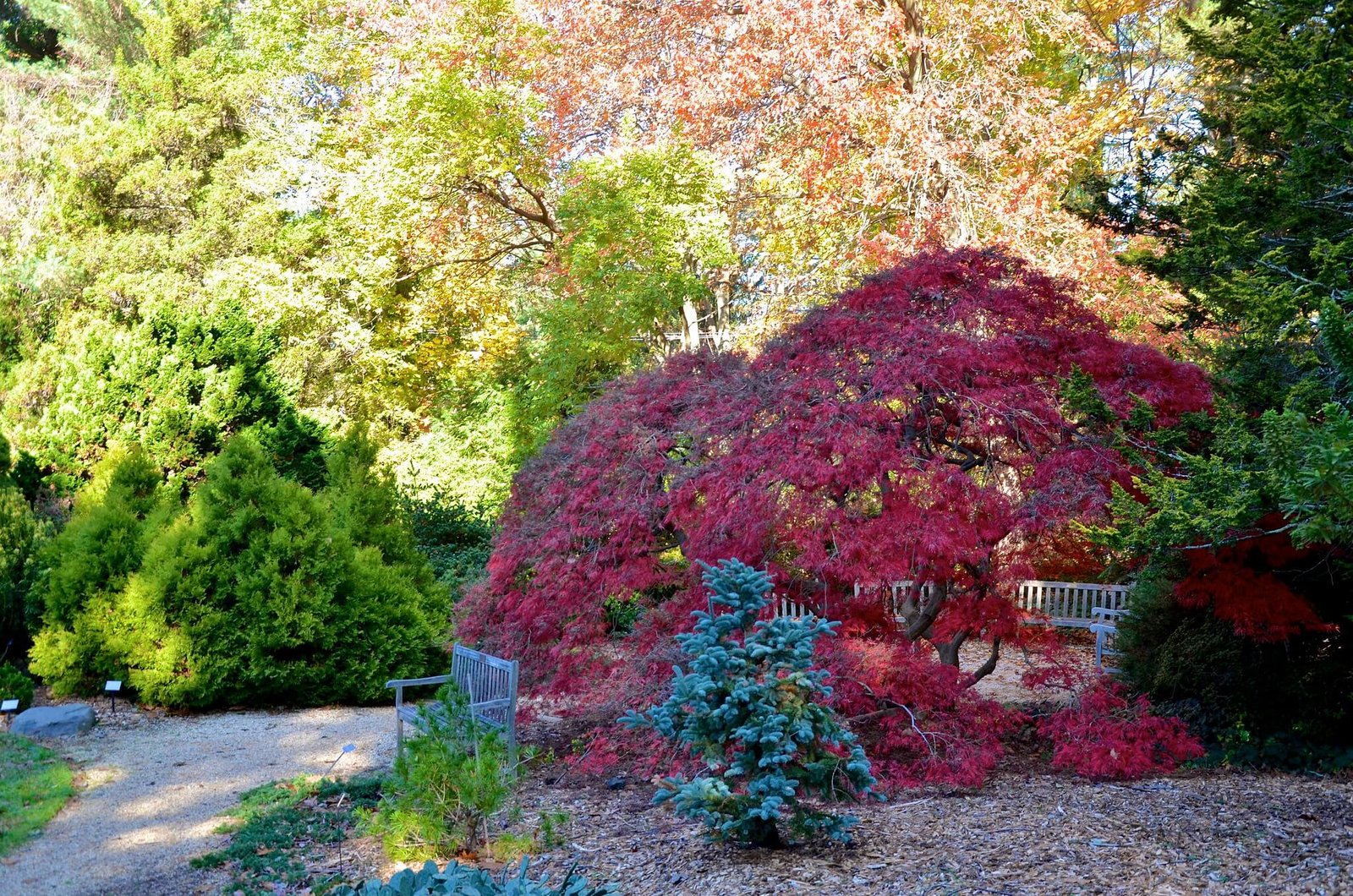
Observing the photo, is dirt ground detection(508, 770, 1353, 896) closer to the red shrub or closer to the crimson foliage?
the red shrub

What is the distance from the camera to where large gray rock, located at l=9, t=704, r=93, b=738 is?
23.9 feet

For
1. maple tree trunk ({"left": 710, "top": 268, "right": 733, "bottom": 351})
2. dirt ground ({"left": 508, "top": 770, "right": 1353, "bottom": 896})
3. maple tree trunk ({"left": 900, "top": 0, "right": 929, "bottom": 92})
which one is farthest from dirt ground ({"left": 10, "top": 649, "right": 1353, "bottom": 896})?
maple tree trunk ({"left": 710, "top": 268, "right": 733, "bottom": 351})

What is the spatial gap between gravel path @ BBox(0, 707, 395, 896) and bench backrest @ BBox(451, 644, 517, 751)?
0.85 meters

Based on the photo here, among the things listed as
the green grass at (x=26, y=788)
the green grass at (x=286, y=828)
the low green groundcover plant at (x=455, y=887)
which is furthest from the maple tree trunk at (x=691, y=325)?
the low green groundcover plant at (x=455, y=887)

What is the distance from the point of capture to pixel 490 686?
6129 millimetres

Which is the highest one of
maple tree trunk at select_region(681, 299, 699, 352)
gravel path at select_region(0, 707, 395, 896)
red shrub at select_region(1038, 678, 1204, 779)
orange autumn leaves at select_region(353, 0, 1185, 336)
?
orange autumn leaves at select_region(353, 0, 1185, 336)

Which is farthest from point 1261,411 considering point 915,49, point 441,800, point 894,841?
point 915,49

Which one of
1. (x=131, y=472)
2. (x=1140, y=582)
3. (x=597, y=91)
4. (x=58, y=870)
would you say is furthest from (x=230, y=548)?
(x=597, y=91)

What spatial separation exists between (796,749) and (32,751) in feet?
17.9

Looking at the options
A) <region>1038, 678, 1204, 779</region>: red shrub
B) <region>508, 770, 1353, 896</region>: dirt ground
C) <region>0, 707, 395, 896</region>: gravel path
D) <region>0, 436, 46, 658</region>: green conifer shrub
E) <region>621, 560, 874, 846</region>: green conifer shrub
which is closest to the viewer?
<region>508, 770, 1353, 896</region>: dirt ground

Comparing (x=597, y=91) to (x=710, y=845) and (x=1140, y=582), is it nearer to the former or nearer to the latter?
(x=1140, y=582)

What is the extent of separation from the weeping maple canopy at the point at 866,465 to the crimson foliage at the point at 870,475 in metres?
0.01

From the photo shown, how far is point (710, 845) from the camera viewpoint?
4.14m

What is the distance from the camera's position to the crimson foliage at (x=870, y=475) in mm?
5105
